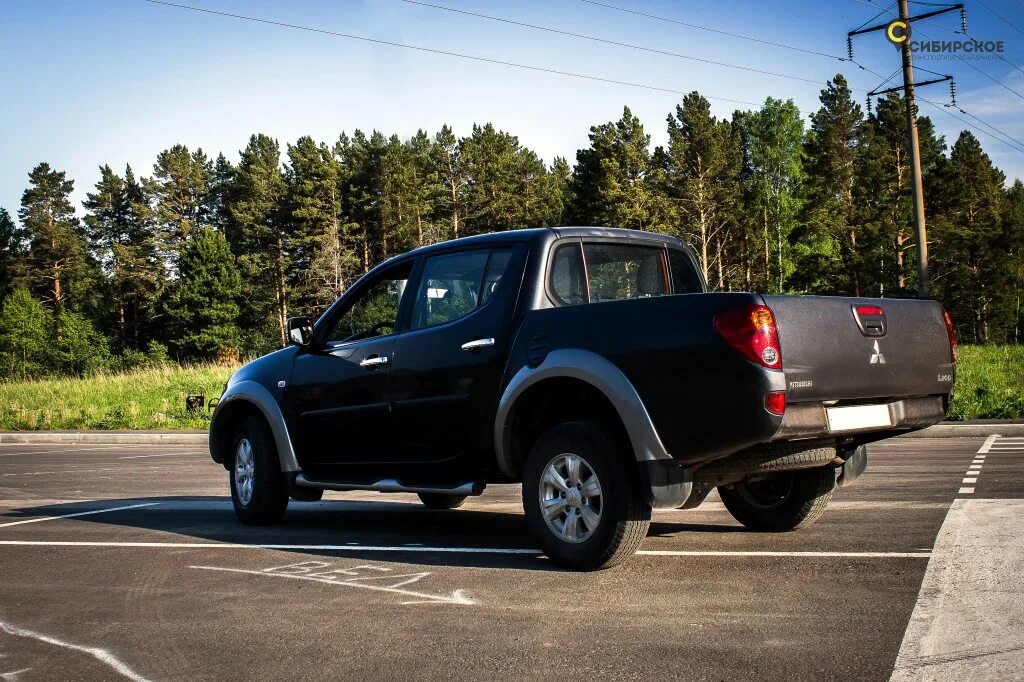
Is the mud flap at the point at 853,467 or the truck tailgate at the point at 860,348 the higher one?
the truck tailgate at the point at 860,348

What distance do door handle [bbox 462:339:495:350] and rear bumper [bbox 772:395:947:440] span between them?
6.44 ft

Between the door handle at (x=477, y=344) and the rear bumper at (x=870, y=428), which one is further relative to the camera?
the door handle at (x=477, y=344)

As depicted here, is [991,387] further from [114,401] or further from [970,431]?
[114,401]

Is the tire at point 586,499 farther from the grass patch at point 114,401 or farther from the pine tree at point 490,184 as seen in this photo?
the pine tree at point 490,184

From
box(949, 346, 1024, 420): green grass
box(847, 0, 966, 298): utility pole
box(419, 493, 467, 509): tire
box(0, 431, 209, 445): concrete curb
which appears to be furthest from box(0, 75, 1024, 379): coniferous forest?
box(419, 493, 467, 509): tire

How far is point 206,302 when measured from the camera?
7919 centimetres

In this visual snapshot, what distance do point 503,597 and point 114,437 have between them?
20445mm

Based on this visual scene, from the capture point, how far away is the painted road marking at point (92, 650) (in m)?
4.17

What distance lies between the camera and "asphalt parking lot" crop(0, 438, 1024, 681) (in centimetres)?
414

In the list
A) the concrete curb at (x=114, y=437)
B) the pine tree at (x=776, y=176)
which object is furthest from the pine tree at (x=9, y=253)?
the concrete curb at (x=114, y=437)

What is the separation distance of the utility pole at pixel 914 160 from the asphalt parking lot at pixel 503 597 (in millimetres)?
14765

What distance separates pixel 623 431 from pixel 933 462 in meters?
7.73

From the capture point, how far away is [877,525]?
23.9 feet

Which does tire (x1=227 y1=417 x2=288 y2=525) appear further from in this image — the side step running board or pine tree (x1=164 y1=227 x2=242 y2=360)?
pine tree (x1=164 y1=227 x2=242 y2=360)
